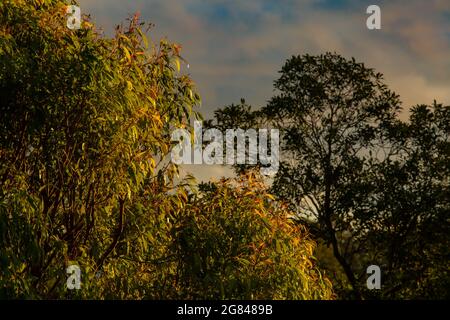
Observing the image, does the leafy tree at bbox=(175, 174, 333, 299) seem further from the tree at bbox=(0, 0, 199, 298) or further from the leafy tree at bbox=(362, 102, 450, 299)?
Answer: the leafy tree at bbox=(362, 102, 450, 299)

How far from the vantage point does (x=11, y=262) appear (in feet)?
37.2

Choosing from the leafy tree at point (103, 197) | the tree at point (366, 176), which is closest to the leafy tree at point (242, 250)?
the leafy tree at point (103, 197)

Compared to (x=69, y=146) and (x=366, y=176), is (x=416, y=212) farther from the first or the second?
(x=69, y=146)

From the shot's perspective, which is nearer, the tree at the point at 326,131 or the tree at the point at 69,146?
the tree at the point at 69,146

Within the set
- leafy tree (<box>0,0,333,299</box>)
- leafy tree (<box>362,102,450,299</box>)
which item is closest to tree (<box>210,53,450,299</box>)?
leafy tree (<box>362,102,450,299</box>)

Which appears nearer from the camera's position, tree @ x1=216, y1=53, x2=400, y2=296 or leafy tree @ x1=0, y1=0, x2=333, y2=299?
leafy tree @ x1=0, y1=0, x2=333, y2=299

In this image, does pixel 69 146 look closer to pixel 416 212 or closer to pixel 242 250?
pixel 242 250

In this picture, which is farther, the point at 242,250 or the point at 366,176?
the point at 366,176

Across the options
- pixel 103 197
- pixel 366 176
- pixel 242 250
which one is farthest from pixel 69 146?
pixel 366 176

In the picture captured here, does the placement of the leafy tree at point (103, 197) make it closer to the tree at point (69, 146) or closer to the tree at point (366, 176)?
the tree at point (69, 146)

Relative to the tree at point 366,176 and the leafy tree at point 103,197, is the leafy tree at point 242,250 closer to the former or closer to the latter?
the leafy tree at point 103,197

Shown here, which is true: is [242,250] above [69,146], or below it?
below

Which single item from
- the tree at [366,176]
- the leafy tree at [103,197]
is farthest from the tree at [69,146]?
the tree at [366,176]
